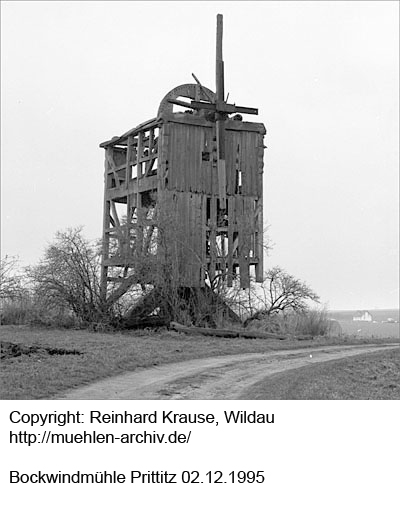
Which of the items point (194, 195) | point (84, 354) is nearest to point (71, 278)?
point (194, 195)

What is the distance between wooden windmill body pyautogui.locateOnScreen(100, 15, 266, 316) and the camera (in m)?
31.8

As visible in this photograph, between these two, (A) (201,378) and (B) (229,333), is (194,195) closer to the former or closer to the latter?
(B) (229,333)

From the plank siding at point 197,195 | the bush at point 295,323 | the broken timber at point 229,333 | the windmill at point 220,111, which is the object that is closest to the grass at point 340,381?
the broken timber at point 229,333

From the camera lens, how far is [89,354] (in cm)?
1966

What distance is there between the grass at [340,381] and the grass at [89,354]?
356 centimetres

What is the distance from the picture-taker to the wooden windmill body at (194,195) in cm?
3183

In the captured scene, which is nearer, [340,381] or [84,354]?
[340,381]

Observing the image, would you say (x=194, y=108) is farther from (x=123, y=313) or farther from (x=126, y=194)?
(x=123, y=313)

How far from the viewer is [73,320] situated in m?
33.4

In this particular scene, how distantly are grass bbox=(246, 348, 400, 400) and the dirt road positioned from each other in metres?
0.53

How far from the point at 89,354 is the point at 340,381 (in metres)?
6.94

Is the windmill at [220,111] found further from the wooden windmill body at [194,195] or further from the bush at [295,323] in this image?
the bush at [295,323]

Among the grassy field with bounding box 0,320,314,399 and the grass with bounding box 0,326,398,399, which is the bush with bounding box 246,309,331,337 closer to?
the grass with bounding box 0,326,398,399

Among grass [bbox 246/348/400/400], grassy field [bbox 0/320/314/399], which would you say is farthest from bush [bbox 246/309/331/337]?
grass [bbox 246/348/400/400]
